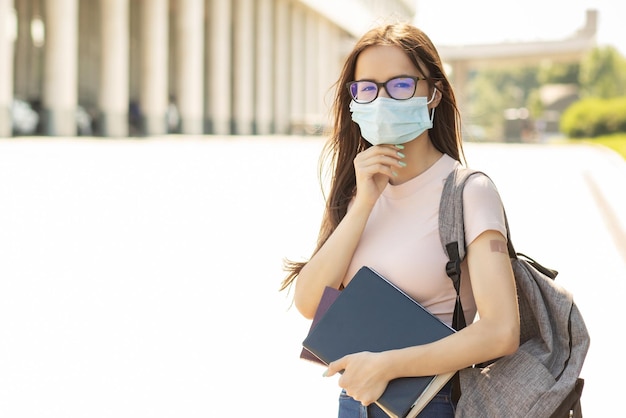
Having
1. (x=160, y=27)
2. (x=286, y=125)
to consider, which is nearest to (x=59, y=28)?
(x=160, y=27)

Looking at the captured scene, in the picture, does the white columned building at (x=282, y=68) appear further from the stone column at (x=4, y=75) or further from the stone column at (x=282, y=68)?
the stone column at (x=4, y=75)

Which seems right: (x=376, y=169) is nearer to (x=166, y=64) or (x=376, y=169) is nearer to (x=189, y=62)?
(x=189, y=62)

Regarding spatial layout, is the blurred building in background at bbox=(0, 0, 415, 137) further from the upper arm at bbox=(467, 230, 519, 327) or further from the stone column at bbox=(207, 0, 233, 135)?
the upper arm at bbox=(467, 230, 519, 327)

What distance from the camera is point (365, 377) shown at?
2078 millimetres

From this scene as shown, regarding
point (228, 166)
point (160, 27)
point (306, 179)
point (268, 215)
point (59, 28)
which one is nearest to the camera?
point (268, 215)

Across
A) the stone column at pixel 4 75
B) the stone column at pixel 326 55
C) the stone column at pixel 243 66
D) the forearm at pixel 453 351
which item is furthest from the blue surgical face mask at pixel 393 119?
the stone column at pixel 326 55

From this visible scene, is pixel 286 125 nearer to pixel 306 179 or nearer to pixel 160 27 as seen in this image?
pixel 160 27

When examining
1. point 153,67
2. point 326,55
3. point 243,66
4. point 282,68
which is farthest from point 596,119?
point 153,67

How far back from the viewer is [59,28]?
109ft

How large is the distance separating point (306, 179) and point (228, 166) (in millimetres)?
3006

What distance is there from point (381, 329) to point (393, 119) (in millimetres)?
521

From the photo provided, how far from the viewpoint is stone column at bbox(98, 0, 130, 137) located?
37000mm

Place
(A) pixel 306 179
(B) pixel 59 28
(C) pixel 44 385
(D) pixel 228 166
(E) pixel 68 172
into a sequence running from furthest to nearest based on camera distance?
(B) pixel 59 28, (D) pixel 228 166, (A) pixel 306 179, (E) pixel 68 172, (C) pixel 44 385

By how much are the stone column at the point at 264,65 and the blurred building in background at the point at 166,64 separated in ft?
0.20
